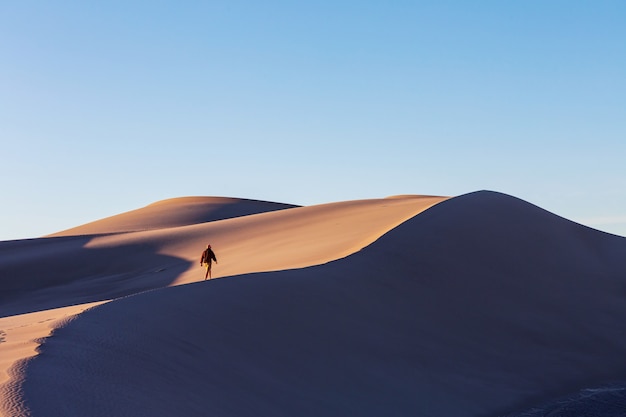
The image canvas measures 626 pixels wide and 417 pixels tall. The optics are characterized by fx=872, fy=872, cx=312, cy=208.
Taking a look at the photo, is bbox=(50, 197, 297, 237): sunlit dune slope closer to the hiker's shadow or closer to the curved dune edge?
the curved dune edge

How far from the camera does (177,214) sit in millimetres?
50344

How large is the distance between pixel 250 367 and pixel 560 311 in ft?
28.0

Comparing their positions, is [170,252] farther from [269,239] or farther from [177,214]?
[177,214]

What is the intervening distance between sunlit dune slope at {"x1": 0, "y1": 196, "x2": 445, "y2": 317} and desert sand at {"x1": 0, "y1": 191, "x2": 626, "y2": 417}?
183mm

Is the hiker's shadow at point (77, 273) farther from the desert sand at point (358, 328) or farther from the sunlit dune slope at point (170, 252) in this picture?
the desert sand at point (358, 328)

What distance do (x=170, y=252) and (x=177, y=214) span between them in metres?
22.4

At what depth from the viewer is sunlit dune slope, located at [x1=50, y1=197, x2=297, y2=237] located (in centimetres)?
4709

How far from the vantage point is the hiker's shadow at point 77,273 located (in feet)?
75.0

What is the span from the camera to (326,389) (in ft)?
33.0

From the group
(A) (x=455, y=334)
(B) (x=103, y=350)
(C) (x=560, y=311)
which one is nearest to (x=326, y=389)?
(B) (x=103, y=350)

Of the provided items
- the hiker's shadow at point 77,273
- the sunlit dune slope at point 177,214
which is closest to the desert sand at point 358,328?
the hiker's shadow at point 77,273

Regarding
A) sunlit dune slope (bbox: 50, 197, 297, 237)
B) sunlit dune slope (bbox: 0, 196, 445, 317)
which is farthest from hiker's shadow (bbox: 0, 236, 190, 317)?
sunlit dune slope (bbox: 50, 197, 297, 237)

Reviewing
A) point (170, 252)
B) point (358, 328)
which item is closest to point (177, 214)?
point (170, 252)

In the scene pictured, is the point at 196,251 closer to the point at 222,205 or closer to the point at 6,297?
the point at 6,297
